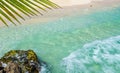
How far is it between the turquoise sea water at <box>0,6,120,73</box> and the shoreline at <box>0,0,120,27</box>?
1.69 feet

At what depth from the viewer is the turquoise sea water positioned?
27.2 feet

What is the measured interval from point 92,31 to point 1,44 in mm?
4220

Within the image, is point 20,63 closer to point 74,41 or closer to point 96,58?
point 96,58

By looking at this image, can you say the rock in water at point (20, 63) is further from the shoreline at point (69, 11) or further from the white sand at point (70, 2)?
the white sand at point (70, 2)

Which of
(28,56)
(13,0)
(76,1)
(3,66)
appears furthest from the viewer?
(76,1)

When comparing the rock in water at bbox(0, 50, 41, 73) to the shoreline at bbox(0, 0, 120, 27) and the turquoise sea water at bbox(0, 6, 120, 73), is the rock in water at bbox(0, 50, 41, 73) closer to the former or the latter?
the turquoise sea water at bbox(0, 6, 120, 73)

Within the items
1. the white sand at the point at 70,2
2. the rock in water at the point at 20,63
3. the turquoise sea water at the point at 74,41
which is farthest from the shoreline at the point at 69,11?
the rock in water at the point at 20,63

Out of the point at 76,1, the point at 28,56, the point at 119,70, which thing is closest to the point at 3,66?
the point at 28,56

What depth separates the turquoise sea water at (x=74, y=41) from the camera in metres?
8.30

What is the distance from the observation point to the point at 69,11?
14.0 meters

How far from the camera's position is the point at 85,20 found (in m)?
12.5

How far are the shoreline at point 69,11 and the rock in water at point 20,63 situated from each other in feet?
15.7

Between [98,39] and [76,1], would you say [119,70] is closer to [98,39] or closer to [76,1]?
[98,39]

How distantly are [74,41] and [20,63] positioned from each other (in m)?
3.20
